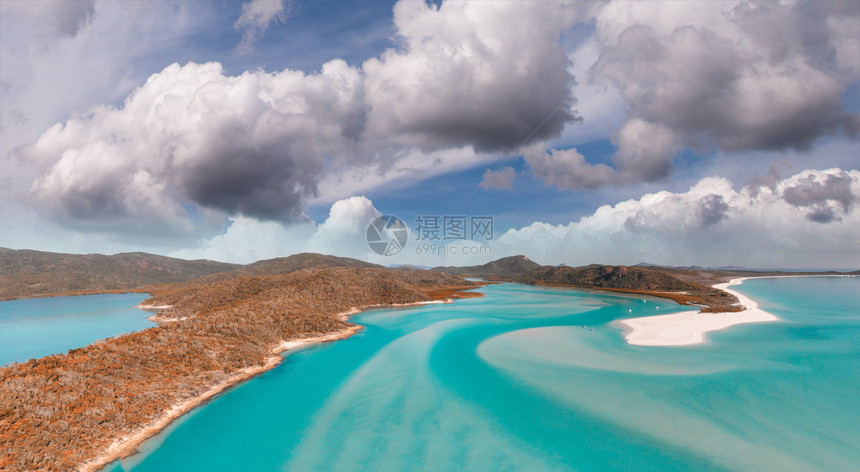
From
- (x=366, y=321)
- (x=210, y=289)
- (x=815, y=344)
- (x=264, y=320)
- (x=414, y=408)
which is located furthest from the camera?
(x=210, y=289)

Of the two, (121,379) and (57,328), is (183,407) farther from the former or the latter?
(57,328)

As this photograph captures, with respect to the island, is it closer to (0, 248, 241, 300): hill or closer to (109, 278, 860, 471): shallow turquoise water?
(109, 278, 860, 471): shallow turquoise water

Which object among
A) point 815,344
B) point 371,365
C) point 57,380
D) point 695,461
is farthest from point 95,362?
point 815,344

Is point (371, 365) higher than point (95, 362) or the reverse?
the reverse

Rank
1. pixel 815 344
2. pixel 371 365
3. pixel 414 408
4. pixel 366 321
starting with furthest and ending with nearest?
pixel 366 321 < pixel 815 344 < pixel 371 365 < pixel 414 408

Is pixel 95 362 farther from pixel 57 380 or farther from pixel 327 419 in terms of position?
pixel 327 419

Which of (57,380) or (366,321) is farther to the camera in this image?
(366,321)

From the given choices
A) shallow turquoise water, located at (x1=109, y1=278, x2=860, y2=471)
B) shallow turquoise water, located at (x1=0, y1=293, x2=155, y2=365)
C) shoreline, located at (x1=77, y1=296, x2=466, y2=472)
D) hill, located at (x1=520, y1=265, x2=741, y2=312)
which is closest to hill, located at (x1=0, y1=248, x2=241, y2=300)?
shallow turquoise water, located at (x1=0, y1=293, x2=155, y2=365)

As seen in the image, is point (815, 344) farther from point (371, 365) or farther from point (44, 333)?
point (44, 333)
